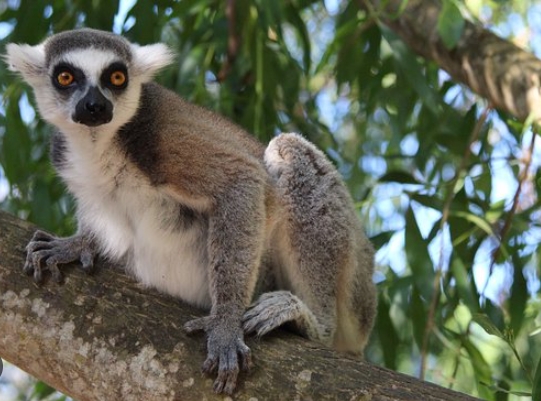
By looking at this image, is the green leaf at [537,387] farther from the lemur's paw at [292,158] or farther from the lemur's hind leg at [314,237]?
the lemur's paw at [292,158]

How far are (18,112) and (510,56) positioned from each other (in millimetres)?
3671

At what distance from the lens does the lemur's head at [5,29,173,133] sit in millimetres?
4668

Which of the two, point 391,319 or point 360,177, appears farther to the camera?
point 360,177

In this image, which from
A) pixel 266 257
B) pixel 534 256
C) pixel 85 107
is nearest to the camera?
pixel 85 107

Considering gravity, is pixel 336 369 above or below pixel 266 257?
below

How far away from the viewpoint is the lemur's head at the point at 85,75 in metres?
4.67

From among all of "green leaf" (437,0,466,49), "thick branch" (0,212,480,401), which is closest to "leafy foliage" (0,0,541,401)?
"green leaf" (437,0,466,49)

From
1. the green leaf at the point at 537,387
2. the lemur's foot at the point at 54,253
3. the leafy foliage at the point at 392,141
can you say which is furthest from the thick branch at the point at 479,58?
the lemur's foot at the point at 54,253

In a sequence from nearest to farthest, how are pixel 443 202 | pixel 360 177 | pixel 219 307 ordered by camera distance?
pixel 219 307 < pixel 443 202 < pixel 360 177

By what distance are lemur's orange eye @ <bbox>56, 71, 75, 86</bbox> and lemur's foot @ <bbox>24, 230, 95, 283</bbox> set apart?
894 millimetres

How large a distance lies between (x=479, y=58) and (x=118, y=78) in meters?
2.85

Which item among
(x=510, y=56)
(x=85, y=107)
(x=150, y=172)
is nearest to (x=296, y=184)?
(x=150, y=172)

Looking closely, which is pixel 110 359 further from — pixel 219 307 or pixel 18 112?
pixel 18 112

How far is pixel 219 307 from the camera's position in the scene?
4293mm
